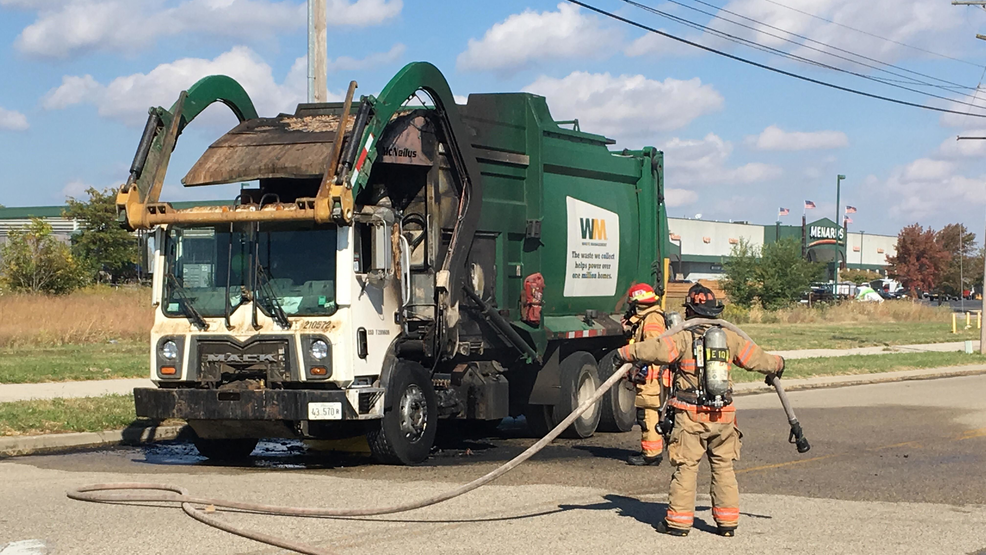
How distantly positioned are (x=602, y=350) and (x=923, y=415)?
4956 millimetres

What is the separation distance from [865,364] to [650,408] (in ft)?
51.8

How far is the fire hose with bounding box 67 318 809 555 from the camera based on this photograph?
7.34 meters

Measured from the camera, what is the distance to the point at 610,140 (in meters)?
15.2

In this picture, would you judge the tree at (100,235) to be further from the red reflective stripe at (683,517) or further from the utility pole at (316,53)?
the red reflective stripe at (683,517)

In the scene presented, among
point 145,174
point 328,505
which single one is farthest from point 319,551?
point 145,174

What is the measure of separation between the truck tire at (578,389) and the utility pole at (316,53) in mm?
4810

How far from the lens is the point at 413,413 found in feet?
35.8

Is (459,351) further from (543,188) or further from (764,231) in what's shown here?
(764,231)

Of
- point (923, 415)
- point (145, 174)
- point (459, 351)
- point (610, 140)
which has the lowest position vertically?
point (923, 415)

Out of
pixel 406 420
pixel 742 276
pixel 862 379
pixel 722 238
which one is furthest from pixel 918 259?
pixel 406 420

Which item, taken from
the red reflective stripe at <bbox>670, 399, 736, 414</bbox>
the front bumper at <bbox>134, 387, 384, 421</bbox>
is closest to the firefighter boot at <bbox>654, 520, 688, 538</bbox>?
the red reflective stripe at <bbox>670, 399, 736, 414</bbox>

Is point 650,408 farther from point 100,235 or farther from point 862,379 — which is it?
point 100,235

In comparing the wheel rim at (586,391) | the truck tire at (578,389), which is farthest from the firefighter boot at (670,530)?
the wheel rim at (586,391)

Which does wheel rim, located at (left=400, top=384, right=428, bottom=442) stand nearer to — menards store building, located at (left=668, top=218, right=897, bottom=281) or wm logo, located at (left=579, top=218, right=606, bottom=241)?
wm logo, located at (left=579, top=218, right=606, bottom=241)
